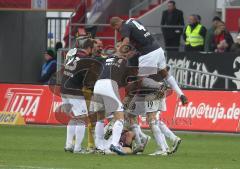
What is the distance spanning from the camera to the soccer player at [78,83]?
18984 mm

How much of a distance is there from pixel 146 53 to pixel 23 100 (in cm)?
923

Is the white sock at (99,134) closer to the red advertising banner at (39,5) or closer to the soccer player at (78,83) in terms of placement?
the soccer player at (78,83)

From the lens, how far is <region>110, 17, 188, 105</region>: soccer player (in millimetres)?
18922

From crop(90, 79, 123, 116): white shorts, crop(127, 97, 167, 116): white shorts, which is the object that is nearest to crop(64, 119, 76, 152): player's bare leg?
crop(90, 79, 123, 116): white shorts

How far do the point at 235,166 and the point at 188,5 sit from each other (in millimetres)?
16653

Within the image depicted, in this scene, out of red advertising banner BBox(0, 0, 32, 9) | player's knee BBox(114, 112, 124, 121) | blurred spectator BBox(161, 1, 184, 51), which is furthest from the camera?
red advertising banner BBox(0, 0, 32, 9)

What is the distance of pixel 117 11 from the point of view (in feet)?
115

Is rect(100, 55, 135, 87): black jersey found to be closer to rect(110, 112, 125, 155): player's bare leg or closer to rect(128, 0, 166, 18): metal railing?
rect(110, 112, 125, 155): player's bare leg

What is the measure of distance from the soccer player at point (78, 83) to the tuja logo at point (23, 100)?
27.2 ft

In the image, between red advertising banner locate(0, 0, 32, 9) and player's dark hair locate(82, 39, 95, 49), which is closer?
player's dark hair locate(82, 39, 95, 49)

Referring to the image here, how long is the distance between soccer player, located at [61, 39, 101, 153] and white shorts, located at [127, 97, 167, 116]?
0.94 meters

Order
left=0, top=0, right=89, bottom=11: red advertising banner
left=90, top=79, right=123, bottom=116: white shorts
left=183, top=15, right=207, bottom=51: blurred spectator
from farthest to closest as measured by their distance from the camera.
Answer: left=0, top=0, right=89, bottom=11: red advertising banner
left=183, top=15, right=207, bottom=51: blurred spectator
left=90, top=79, right=123, bottom=116: white shorts

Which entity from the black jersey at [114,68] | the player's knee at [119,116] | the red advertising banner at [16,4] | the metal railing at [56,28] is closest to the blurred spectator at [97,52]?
the black jersey at [114,68]

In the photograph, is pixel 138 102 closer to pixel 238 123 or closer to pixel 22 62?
pixel 238 123
